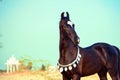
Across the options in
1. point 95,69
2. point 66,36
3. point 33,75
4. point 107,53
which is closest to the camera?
point 66,36

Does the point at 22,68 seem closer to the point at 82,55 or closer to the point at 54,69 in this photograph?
the point at 54,69

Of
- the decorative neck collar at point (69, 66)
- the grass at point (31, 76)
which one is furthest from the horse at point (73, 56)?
the grass at point (31, 76)

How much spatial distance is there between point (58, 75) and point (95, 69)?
183 centimetres

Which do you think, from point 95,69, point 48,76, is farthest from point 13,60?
point 95,69

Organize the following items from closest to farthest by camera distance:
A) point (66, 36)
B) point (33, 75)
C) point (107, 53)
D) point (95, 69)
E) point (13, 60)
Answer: point (66, 36), point (95, 69), point (107, 53), point (13, 60), point (33, 75)

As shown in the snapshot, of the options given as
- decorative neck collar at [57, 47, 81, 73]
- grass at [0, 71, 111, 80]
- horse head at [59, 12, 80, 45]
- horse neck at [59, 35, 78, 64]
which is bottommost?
grass at [0, 71, 111, 80]

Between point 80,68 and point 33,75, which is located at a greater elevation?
point 80,68

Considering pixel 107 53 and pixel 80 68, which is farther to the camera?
pixel 107 53

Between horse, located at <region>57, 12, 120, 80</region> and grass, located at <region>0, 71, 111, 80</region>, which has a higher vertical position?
horse, located at <region>57, 12, 120, 80</region>

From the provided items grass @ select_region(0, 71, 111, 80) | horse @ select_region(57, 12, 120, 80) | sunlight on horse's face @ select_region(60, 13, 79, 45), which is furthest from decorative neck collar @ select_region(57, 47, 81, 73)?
grass @ select_region(0, 71, 111, 80)

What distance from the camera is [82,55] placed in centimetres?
324

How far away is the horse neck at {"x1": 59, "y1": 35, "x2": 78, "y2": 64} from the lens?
3079 mm

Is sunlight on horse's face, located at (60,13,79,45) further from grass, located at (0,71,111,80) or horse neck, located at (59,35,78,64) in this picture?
grass, located at (0,71,111,80)

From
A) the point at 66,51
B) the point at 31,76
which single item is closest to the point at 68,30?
the point at 66,51
